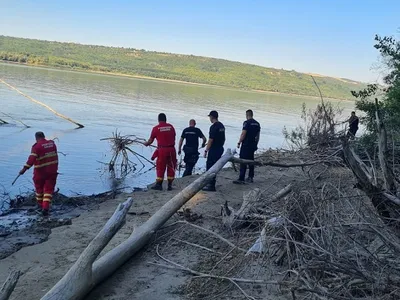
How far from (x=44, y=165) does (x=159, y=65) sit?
149 meters

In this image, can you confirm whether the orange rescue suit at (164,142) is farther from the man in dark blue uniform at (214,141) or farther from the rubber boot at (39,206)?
the rubber boot at (39,206)

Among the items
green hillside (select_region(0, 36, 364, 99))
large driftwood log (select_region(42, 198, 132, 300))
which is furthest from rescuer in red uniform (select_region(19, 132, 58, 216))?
green hillside (select_region(0, 36, 364, 99))

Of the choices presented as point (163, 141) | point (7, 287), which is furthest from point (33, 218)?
point (7, 287)

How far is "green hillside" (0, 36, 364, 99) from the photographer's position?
403 ft

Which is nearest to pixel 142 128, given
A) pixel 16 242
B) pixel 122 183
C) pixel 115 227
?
pixel 122 183

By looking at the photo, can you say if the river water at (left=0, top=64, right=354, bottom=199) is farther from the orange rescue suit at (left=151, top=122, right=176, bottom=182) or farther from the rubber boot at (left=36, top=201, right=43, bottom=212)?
the orange rescue suit at (left=151, top=122, right=176, bottom=182)

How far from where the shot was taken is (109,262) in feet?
18.6

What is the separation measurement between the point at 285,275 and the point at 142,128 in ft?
81.0

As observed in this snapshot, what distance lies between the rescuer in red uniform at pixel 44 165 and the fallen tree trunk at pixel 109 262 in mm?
2972

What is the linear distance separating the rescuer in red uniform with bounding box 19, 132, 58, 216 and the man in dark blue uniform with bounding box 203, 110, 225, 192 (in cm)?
350

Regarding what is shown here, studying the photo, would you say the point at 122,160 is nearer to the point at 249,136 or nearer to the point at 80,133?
the point at 249,136

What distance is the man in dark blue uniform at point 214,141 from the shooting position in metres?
10.9

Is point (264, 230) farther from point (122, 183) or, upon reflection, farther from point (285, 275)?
point (122, 183)

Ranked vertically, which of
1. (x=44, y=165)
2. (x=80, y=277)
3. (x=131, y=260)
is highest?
(x=44, y=165)
